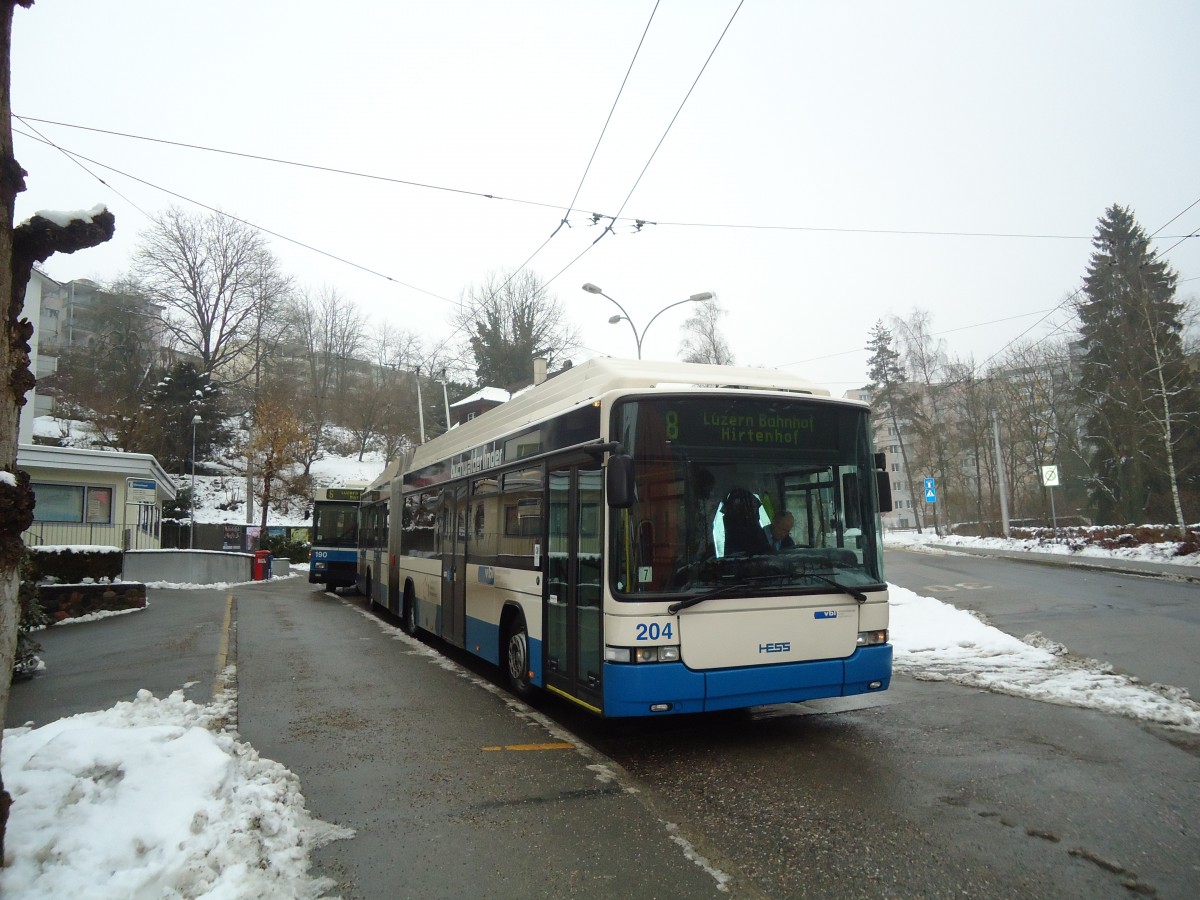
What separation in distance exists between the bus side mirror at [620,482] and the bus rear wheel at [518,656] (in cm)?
264

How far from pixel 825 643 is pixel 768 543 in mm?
918

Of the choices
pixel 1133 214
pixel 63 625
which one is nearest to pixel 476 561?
pixel 63 625

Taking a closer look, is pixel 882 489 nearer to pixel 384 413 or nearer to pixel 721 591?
pixel 721 591

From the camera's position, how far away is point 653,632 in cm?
596

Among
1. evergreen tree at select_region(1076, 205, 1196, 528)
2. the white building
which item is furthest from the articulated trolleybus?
evergreen tree at select_region(1076, 205, 1196, 528)

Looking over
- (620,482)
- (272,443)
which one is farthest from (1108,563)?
(272,443)

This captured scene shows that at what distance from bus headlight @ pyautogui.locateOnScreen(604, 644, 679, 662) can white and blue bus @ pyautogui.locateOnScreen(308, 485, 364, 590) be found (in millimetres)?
20759

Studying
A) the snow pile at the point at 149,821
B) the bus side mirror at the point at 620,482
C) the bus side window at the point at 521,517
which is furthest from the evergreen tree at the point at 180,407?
the bus side mirror at the point at 620,482

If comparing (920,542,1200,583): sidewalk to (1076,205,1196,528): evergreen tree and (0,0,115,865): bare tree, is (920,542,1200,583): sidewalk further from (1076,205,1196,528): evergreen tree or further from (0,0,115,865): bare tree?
(0,0,115,865): bare tree

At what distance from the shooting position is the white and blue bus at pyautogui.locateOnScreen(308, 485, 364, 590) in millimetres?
25500

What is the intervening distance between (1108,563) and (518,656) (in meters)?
21.4

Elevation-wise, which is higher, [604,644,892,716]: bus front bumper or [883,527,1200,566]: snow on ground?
[883,527,1200,566]: snow on ground

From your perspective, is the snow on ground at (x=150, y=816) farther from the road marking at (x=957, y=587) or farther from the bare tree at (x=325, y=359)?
the bare tree at (x=325, y=359)

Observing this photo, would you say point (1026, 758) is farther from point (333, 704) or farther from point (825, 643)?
point (333, 704)
